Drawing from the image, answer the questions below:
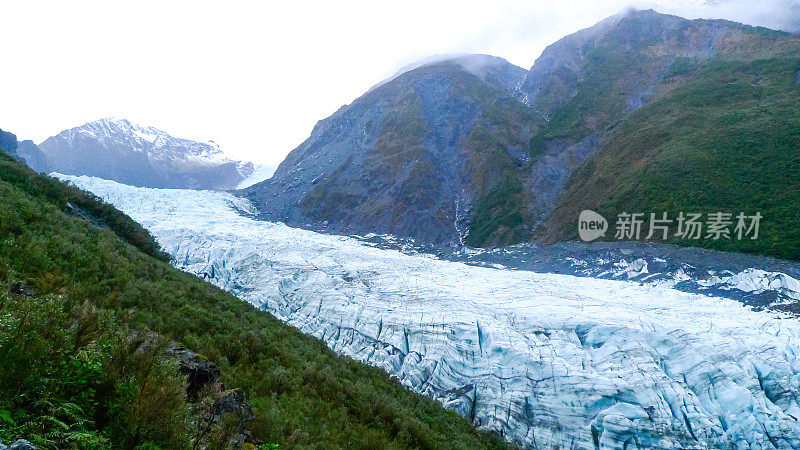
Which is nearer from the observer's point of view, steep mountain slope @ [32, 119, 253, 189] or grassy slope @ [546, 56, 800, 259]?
grassy slope @ [546, 56, 800, 259]

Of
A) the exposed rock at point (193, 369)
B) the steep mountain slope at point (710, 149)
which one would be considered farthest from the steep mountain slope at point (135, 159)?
the exposed rock at point (193, 369)

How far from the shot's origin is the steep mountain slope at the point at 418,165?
44.5m

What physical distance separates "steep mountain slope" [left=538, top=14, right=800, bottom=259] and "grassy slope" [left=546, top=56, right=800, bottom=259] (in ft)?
0.22

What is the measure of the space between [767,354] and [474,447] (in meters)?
9.85

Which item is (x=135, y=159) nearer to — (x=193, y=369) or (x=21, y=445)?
(x=193, y=369)

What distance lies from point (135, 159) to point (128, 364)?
419 feet

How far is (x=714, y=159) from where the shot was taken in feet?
107

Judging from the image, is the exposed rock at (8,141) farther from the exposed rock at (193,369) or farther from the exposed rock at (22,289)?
the exposed rock at (193,369)

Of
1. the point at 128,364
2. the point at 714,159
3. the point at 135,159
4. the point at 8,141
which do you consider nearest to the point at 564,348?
the point at 128,364

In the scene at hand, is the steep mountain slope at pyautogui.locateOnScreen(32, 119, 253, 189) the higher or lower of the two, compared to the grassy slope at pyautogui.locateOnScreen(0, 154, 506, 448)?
higher

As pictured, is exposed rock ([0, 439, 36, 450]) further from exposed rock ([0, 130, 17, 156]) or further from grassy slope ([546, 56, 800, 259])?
exposed rock ([0, 130, 17, 156])

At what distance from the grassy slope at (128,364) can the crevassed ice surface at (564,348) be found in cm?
248

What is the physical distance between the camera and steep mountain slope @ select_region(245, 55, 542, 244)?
44531mm

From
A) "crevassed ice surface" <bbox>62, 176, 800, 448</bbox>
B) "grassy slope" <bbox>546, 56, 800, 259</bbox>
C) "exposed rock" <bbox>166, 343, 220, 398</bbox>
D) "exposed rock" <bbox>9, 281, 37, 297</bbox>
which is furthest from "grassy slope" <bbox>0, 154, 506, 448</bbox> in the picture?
"grassy slope" <bbox>546, 56, 800, 259</bbox>
